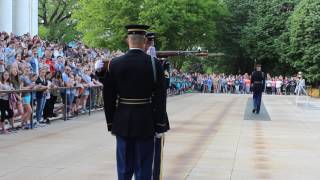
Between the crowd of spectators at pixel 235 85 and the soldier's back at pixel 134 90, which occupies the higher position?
the soldier's back at pixel 134 90

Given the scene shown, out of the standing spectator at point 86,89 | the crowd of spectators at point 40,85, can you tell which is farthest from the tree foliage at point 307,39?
the standing spectator at point 86,89

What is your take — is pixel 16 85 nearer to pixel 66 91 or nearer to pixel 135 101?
pixel 66 91

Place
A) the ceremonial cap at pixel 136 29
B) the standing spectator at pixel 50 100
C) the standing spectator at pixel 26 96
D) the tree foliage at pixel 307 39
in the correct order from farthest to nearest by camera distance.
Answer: the tree foliage at pixel 307 39
the standing spectator at pixel 50 100
the standing spectator at pixel 26 96
the ceremonial cap at pixel 136 29

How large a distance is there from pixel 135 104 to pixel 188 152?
519 cm

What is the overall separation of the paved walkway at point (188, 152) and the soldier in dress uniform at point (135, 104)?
7.45 feet

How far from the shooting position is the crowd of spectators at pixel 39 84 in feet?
45.4

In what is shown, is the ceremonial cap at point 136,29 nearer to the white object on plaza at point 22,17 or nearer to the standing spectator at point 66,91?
the standing spectator at point 66,91


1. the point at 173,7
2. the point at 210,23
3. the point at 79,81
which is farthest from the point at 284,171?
the point at 210,23

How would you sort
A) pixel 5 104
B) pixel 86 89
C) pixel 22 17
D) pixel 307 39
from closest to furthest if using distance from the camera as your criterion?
1. pixel 5 104
2. pixel 86 89
3. pixel 22 17
4. pixel 307 39

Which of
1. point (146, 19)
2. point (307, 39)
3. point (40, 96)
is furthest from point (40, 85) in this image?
point (307, 39)

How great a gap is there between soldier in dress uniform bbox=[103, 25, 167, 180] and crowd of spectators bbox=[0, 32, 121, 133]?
6612 mm

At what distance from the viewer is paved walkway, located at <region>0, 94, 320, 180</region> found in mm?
9117

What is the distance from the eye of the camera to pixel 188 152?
11344 mm

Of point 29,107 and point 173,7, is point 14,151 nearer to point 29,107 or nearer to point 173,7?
point 29,107
